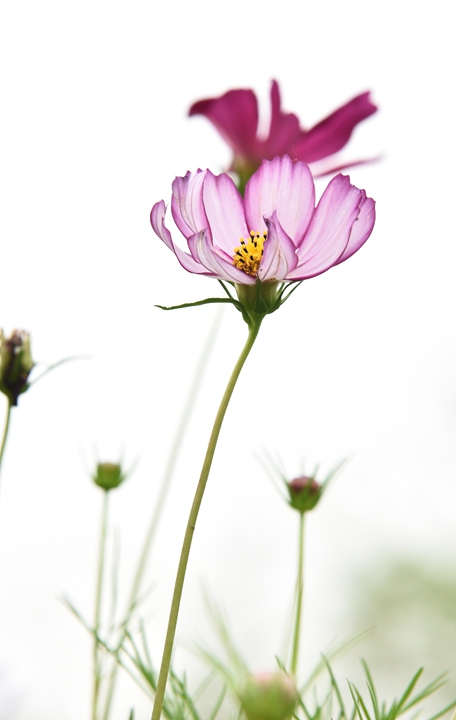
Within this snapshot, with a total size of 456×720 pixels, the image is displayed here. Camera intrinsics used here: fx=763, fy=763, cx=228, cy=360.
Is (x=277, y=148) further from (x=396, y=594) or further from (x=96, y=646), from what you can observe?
(x=396, y=594)

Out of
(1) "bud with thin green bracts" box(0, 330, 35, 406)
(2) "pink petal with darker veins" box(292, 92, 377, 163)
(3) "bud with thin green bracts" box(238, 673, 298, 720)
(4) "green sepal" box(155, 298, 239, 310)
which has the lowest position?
(3) "bud with thin green bracts" box(238, 673, 298, 720)

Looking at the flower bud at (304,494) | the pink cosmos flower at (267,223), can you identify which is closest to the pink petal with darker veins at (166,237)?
the pink cosmos flower at (267,223)

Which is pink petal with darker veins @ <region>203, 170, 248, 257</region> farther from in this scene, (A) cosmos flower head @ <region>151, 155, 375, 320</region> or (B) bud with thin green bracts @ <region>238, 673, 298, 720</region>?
(B) bud with thin green bracts @ <region>238, 673, 298, 720</region>

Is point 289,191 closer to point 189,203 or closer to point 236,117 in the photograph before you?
point 189,203

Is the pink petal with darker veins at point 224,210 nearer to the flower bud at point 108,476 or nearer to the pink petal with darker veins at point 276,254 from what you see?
the pink petal with darker veins at point 276,254

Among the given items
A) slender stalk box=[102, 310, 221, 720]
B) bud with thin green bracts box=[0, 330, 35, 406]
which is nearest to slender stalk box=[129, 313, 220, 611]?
slender stalk box=[102, 310, 221, 720]

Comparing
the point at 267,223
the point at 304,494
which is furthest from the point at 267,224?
the point at 304,494

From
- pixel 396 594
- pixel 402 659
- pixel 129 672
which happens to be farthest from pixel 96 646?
pixel 396 594
